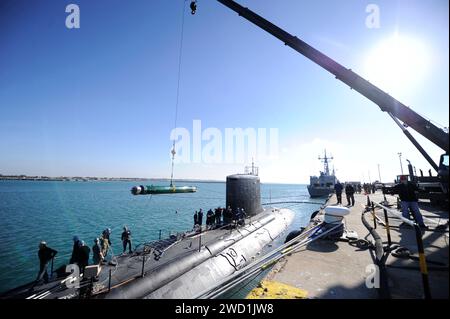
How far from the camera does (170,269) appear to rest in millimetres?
9391

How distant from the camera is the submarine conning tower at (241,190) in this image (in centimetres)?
1777

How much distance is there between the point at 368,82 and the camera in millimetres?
7469

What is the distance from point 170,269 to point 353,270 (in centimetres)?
730

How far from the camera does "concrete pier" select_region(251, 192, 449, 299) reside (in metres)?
3.82

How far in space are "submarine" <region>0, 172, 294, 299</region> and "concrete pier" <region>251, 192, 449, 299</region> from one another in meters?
2.02

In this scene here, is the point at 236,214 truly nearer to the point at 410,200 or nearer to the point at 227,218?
the point at 227,218

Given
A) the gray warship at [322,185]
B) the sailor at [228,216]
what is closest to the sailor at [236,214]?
the sailor at [228,216]

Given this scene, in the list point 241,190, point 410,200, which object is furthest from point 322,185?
point 410,200

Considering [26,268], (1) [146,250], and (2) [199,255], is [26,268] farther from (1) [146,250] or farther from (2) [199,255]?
(2) [199,255]

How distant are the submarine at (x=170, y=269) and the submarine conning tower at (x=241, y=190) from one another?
0.27 ft

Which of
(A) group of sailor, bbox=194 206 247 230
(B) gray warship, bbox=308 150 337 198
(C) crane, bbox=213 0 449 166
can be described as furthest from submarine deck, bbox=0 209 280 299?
(B) gray warship, bbox=308 150 337 198

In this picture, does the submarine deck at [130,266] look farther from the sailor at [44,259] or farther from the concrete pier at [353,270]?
the concrete pier at [353,270]

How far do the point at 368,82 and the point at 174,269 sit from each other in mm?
10783

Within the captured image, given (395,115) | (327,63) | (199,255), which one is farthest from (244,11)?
(199,255)
